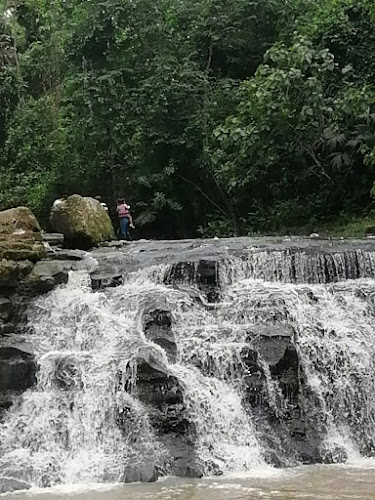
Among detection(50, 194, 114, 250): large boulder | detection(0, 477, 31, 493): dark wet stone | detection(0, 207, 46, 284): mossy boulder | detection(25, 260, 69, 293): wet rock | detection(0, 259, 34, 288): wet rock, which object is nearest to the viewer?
detection(0, 477, 31, 493): dark wet stone

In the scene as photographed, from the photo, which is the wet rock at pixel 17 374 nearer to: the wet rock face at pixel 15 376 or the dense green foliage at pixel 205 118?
the wet rock face at pixel 15 376

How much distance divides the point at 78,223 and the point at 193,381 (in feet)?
21.6

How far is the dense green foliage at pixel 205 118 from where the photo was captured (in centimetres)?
1841

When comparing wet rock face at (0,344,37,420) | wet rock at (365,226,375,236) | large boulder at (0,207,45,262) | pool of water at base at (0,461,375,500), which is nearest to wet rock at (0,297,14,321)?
large boulder at (0,207,45,262)

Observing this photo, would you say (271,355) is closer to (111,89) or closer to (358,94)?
(358,94)

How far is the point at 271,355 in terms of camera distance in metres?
9.33

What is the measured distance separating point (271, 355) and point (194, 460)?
1790 millimetres

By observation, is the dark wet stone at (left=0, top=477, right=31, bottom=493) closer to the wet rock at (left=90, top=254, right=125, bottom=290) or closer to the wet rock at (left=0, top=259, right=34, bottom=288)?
the wet rock at (left=0, top=259, right=34, bottom=288)

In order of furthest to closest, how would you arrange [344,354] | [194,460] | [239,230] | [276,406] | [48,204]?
1. [48,204]
2. [239,230]
3. [344,354]
4. [276,406]
5. [194,460]

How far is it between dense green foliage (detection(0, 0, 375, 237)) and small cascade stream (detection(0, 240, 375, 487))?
803 cm

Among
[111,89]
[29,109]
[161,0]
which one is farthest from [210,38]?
[29,109]

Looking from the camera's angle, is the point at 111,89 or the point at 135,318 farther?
the point at 111,89

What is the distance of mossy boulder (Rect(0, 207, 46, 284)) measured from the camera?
1090cm

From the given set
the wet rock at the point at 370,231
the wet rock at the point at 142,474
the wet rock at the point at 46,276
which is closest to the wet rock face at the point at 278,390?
the wet rock at the point at 142,474
